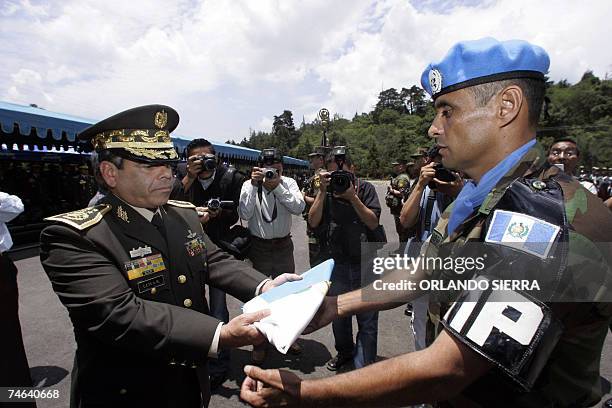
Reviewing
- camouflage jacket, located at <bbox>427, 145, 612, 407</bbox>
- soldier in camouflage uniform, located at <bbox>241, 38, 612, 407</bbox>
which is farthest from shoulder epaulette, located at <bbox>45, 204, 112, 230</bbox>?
camouflage jacket, located at <bbox>427, 145, 612, 407</bbox>

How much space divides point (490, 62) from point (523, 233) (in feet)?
2.19

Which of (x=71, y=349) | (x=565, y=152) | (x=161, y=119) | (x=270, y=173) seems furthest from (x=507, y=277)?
(x=565, y=152)

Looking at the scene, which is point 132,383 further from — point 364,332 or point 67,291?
point 364,332

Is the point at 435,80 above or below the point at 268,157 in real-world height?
above

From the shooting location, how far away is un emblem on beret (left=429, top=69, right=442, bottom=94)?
4.58 ft

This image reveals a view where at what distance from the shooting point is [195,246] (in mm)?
2037

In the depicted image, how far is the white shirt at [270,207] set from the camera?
3.94m

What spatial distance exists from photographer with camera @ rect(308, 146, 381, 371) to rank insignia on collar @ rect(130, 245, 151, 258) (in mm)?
2087

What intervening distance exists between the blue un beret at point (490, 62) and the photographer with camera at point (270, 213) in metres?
2.71

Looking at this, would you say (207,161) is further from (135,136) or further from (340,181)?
(135,136)

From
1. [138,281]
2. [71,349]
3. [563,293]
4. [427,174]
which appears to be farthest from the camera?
[71,349]

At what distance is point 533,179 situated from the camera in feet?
3.82

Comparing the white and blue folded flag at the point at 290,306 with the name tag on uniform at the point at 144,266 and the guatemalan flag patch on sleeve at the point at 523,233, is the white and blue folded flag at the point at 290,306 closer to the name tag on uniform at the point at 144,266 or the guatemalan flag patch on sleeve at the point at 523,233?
the name tag on uniform at the point at 144,266

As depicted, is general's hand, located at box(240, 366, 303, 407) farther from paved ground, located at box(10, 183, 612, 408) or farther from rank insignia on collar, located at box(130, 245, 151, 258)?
paved ground, located at box(10, 183, 612, 408)
